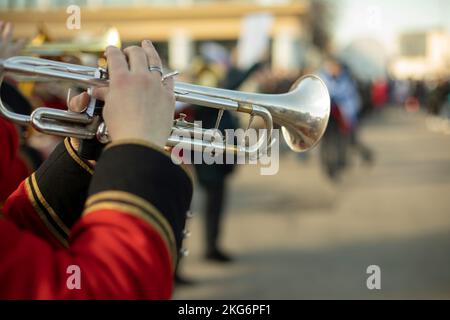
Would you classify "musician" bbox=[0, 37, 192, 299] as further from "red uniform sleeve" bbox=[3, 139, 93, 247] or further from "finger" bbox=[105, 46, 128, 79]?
"red uniform sleeve" bbox=[3, 139, 93, 247]

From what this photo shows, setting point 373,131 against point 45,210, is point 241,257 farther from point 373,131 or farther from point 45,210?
point 373,131

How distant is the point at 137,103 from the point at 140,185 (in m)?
0.15

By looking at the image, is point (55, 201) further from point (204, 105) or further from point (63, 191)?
point (204, 105)

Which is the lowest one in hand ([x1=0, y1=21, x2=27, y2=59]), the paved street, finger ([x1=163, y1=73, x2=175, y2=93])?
finger ([x1=163, y1=73, x2=175, y2=93])

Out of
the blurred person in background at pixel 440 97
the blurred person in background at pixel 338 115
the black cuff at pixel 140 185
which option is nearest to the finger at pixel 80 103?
the black cuff at pixel 140 185

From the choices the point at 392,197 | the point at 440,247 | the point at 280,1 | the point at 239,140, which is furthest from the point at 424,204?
the point at 280,1

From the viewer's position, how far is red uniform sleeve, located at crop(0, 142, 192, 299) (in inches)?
39.9

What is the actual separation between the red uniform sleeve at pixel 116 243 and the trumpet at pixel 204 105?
A: 323 millimetres

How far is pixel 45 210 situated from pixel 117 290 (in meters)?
0.62

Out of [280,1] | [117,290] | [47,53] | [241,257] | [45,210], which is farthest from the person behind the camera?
[280,1]

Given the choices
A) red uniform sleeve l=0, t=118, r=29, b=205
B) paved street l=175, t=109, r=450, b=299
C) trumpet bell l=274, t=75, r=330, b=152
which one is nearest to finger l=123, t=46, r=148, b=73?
red uniform sleeve l=0, t=118, r=29, b=205

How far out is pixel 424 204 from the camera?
22.8 feet

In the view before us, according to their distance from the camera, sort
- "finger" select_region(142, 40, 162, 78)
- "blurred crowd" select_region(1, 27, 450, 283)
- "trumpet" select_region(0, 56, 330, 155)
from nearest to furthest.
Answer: "finger" select_region(142, 40, 162, 78)
"trumpet" select_region(0, 56, 330, 155)
"blurred crowd" select_region(1, 27, 450, 283)

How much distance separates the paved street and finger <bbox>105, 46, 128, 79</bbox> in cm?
301
